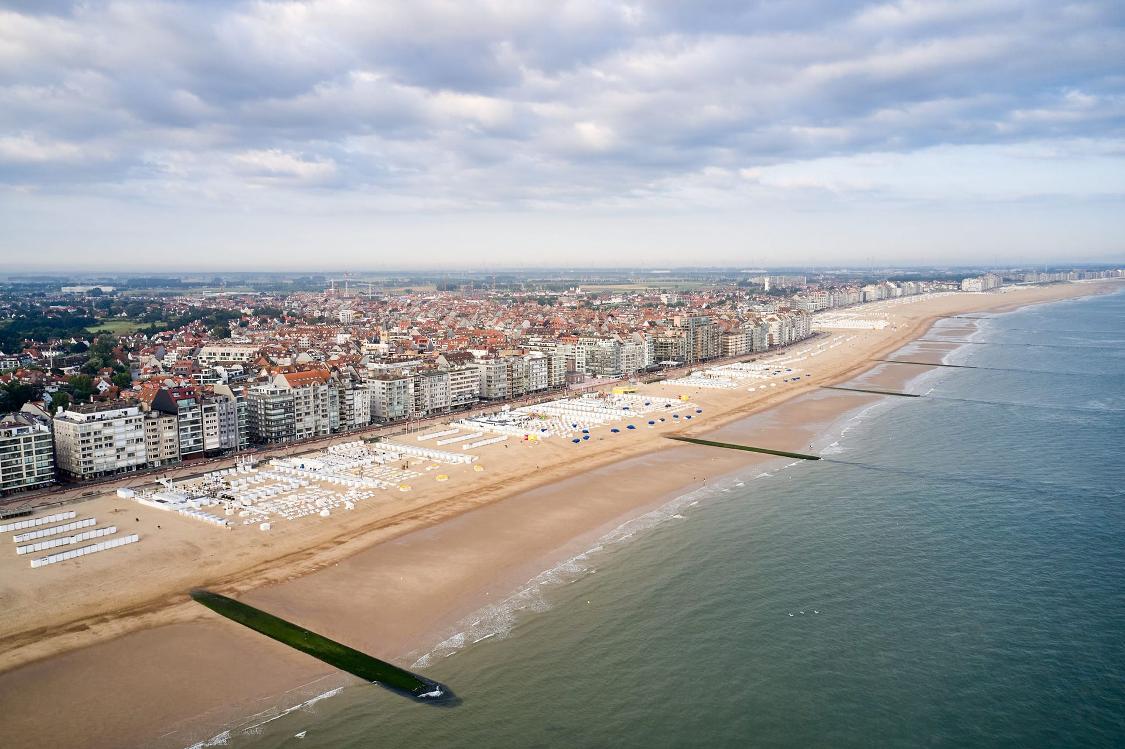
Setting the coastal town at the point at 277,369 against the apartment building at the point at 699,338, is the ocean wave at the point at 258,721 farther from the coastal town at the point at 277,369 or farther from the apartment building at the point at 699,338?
the apartment building at the point at 699,338

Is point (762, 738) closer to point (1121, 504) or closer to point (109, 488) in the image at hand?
point (1121, 504)

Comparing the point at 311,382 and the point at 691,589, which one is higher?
the point at 311,382

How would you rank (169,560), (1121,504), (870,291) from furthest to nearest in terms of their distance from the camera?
(870,291)
(1121,504)
(169,560)

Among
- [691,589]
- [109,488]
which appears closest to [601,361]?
[109,488]

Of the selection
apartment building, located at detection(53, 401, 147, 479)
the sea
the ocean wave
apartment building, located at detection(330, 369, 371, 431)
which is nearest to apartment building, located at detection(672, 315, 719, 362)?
apartment building, located at detection(330, 369, 371, 431)

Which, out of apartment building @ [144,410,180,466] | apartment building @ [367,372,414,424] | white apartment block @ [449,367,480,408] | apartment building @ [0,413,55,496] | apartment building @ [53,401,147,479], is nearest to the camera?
apartment building @ [0,413,55,496]

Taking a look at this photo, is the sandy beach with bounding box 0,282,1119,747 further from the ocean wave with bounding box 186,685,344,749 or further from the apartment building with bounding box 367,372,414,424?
the apartment building with bounding box 367,372,414,424

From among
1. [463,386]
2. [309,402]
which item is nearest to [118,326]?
[463,386]
